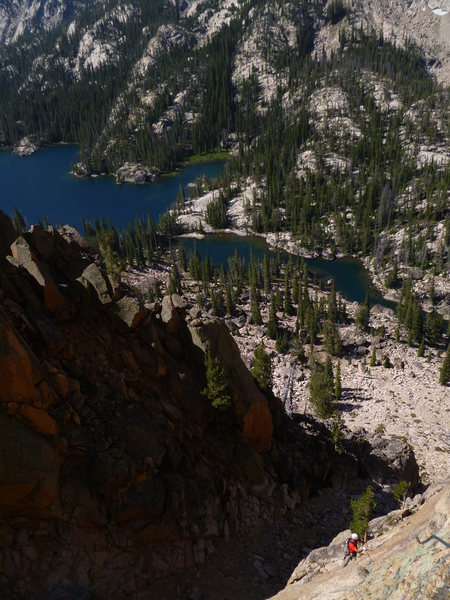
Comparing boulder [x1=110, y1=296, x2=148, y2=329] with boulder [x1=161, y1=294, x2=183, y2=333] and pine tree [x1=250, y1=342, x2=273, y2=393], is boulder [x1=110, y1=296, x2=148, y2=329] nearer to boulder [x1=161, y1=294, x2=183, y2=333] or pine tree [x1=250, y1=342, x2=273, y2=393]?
boulder [x1=161, y1=294, x2=183, y2=333]

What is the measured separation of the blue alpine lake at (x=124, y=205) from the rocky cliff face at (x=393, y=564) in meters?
81.7

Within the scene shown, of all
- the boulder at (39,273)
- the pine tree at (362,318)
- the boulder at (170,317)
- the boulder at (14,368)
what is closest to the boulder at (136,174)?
the pine tree at (362,318)

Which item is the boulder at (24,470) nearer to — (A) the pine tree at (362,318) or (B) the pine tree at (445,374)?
(B) the pine tree at (445,374)

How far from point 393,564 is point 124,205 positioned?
531 ft

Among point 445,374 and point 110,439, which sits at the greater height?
point 110,439

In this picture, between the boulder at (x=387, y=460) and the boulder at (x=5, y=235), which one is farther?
the boulder at (x=387, y=460)

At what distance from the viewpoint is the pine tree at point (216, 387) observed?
25.9 m

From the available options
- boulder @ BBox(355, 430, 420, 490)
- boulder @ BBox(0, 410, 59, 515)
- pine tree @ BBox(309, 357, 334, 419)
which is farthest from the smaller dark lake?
boulder @ BBox(0, 410, 59, 515)

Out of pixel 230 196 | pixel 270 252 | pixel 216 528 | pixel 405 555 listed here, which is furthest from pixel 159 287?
pixel 405 555

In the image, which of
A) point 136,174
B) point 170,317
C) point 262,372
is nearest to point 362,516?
point 262,372

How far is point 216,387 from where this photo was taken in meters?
26.0

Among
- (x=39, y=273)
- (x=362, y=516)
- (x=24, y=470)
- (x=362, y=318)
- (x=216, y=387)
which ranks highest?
(x=39, y=273)

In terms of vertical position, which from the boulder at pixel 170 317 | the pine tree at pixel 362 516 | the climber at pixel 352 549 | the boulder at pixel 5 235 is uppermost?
the boulder at pixel 5 235

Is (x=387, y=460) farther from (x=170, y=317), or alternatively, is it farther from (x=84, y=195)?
(x=84, y=195)
